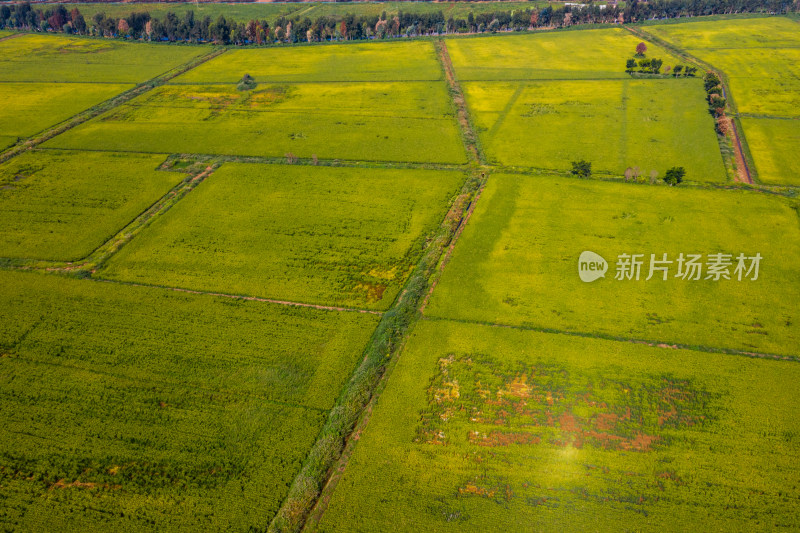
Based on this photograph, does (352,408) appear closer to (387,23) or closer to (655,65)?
(655,65)

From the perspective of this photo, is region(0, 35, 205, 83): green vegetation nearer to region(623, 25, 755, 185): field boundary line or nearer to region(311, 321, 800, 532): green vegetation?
region(311, 321, 800, 532): green vegetation

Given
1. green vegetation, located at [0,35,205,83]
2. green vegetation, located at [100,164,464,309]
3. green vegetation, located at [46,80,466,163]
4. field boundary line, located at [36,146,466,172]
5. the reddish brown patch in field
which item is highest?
green vegetation, located at [0,35,205,83]

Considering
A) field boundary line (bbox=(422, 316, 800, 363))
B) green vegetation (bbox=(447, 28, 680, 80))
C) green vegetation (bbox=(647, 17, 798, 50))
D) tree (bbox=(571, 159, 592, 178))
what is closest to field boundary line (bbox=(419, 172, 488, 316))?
field boundary line (bbox=(422, 316, 800, 363))

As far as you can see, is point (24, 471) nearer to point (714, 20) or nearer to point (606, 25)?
point (606, 25)

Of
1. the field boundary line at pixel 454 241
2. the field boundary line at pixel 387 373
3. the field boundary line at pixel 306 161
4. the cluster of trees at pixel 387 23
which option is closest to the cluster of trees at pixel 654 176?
the field boundary line at pixel 454 241

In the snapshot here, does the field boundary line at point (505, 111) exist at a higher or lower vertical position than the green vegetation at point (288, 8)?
lower

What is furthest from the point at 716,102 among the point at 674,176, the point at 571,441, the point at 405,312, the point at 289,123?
the point at 571,441

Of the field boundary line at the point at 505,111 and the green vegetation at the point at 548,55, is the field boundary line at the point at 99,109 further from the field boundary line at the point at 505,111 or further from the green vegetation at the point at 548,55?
the field boundary line at the point at 505,111
